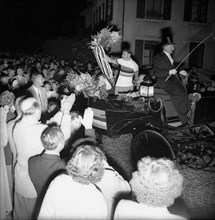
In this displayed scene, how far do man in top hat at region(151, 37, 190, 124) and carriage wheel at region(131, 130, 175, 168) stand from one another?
2.22ft

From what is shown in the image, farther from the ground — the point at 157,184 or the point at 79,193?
the point at 157,184

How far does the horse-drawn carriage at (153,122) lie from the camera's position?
5871 mm

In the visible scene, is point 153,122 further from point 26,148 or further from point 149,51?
point 149,51

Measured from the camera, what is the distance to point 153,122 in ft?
20.2

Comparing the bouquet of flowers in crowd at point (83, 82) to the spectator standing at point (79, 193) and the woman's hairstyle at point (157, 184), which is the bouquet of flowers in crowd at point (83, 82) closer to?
the spectator standing at point (79, 193)

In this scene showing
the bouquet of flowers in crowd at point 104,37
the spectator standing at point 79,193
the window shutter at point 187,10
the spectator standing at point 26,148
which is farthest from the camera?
the window shutter at point 187,10

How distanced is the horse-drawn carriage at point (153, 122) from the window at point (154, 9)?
40.6 feet

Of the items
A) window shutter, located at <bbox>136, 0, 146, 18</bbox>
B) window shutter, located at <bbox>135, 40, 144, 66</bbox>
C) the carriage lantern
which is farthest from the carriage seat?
window shutter, located at <bbox>136, 0, 146, 18</bbox>

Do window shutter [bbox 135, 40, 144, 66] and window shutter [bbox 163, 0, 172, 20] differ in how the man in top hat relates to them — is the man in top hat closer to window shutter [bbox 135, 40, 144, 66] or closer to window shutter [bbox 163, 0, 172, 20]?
window shutter [bbox 135, 40, 144, 66]

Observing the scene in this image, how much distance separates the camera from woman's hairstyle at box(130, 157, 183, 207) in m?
2.21

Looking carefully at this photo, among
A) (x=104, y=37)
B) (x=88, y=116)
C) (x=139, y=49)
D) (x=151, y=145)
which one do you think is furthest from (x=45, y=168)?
(x=139, y=49)

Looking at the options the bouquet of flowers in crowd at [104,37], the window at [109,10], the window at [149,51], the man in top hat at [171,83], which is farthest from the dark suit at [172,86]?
the window at [109,10]

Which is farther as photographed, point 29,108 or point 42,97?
point 42,97

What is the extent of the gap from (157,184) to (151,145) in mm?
3707
